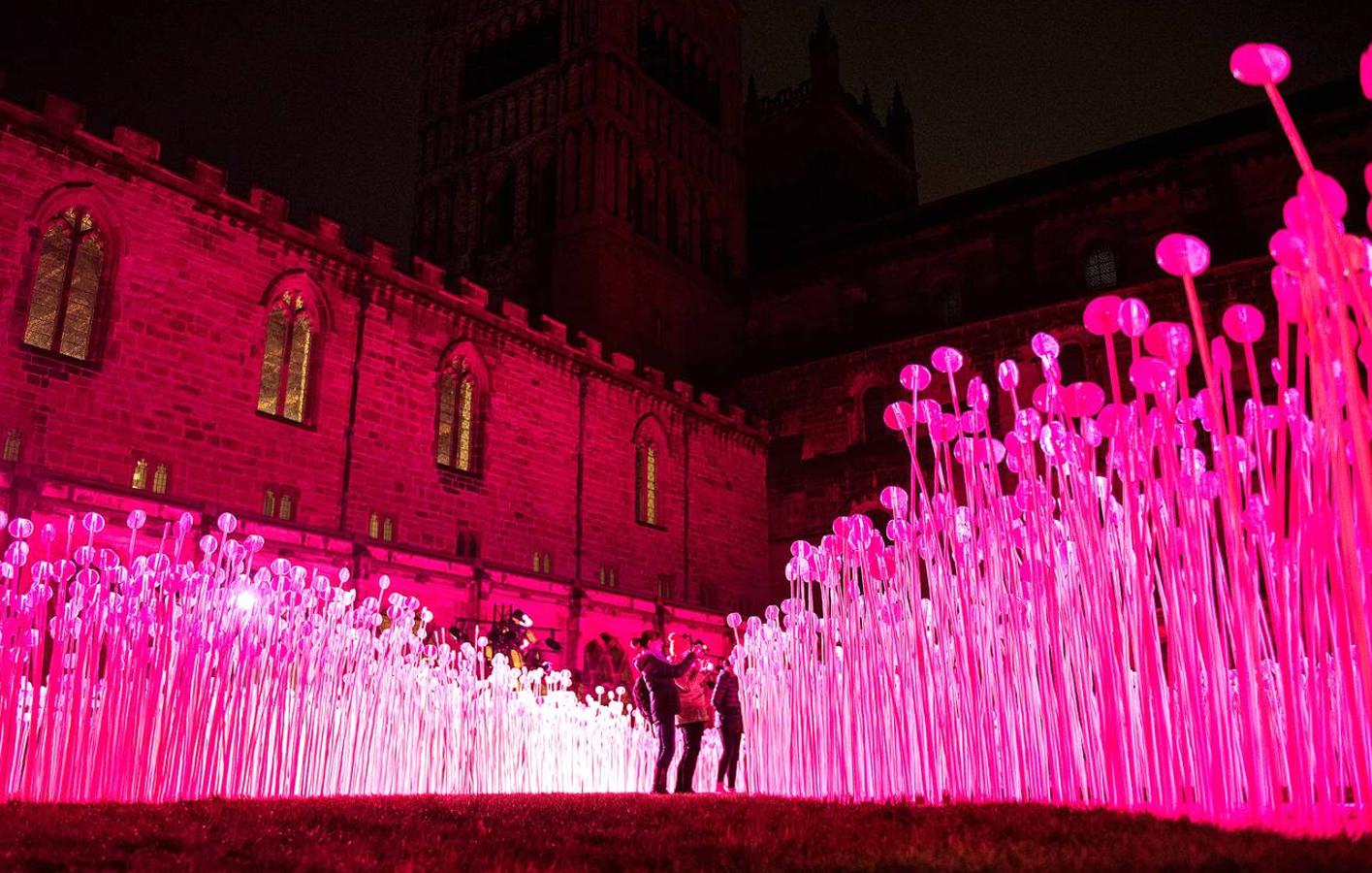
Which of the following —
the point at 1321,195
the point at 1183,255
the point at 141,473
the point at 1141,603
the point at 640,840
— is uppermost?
the point at 141,473

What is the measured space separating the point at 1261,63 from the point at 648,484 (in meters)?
21.7

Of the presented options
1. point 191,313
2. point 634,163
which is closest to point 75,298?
point 191,313

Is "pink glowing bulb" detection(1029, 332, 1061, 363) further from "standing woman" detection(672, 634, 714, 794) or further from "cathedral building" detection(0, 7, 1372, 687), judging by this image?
"cathedral building" detection(0, 7, 1372, 687)

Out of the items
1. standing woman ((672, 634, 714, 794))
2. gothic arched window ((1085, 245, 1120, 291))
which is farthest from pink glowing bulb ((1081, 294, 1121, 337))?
gothic arched window ((1085, 245, 1120, 291))

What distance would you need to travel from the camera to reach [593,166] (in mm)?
31828

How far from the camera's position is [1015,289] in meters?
30.1

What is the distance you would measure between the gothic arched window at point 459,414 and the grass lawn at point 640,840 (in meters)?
14.6

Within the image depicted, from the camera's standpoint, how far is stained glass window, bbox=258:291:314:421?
18.3 m

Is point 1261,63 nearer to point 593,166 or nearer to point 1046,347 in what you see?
point 1046,347

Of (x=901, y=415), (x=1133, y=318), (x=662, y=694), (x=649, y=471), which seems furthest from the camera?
(x=649, y=471)

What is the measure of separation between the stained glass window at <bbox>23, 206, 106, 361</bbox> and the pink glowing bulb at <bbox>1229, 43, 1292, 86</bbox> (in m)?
15.7

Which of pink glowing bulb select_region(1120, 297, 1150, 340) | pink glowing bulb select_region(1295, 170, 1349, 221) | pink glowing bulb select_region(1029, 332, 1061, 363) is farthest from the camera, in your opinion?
pink glowing bulb select_region(1029, 332, 1061, 363)

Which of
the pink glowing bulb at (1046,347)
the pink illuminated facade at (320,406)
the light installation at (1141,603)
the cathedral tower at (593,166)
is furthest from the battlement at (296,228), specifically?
the pink glowing bulb at (1046,347)

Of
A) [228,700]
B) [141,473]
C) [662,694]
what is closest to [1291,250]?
[662,694]
